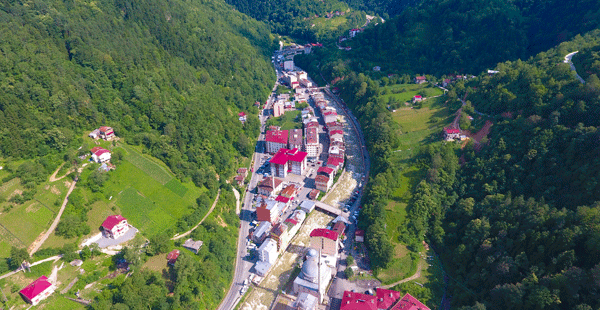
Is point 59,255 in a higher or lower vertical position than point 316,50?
lower

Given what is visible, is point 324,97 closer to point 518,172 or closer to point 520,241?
point 518,172

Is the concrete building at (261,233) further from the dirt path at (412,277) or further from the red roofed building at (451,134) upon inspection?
the red roofed building at (451,134)

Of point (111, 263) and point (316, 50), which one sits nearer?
point (111, 263)

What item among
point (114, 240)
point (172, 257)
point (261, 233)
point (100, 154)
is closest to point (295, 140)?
point (261, 233)

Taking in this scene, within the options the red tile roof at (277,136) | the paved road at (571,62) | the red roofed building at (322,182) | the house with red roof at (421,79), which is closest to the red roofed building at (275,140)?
the red tile roof at (277,136)

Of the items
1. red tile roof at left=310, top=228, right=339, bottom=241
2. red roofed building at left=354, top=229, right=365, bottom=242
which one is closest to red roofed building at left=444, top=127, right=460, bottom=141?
red roofed building at left=354, top=229, right=365, bottom=242

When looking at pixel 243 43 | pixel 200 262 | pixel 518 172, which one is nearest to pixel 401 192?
pixel 518 172
